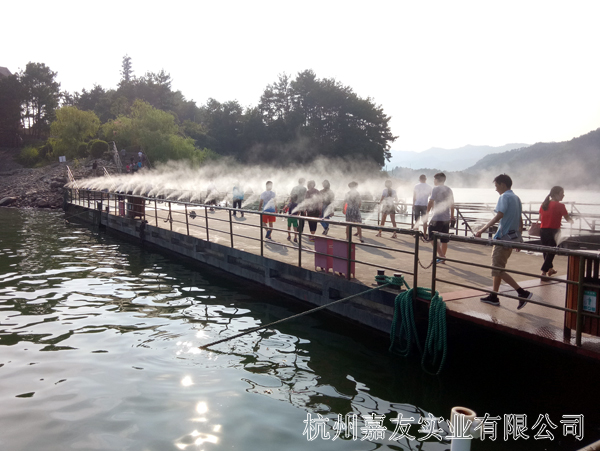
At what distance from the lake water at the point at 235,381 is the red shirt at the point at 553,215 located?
4146 mm

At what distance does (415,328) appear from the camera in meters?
7.04

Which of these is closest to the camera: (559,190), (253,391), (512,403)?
(512,403)

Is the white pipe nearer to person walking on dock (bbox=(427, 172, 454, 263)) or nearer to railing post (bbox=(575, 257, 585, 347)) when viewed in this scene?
railing post (bbox=(575, 257, 585, 347))

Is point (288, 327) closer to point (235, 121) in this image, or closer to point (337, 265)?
point (337, 265)

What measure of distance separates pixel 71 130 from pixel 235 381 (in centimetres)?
6167

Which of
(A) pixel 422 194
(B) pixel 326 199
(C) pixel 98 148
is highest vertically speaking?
(C) pixel 98 148

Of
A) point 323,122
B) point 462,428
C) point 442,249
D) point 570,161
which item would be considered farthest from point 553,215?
point 570,161

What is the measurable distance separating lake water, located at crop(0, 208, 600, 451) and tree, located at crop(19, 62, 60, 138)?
269ft

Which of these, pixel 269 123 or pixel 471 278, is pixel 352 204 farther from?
pixel 269 123

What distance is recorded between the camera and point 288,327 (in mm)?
8914

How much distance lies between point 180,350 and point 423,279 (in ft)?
15.9

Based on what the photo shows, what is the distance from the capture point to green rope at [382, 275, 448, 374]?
660cm

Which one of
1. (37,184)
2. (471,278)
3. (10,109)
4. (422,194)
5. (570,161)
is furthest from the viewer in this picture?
(570,161)

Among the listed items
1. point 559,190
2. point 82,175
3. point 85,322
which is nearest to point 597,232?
point 559,190
